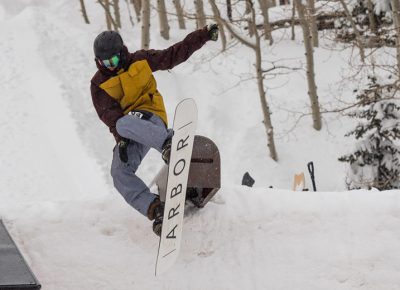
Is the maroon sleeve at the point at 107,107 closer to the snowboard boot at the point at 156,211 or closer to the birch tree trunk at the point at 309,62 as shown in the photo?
the snowboard boot at the point at 156,211

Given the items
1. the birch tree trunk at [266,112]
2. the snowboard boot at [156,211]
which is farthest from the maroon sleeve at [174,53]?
the birch tree trunk at [266,112]

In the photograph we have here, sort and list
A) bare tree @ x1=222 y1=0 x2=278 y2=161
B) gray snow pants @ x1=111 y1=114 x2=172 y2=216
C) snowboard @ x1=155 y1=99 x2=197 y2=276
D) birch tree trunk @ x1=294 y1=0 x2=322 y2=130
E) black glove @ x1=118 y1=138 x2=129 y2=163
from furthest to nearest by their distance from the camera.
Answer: birch tree trunk @ x1=294 y1=0 x2=322 y2=130, bare tree @ x1=222 y1=0 x2=278 y2=161, black glove @ x1=118 y1=138 x2=129 y2=163, gray snow pants @ x1=111 y1=114 x2=172 y2=216, snowboard @ x1=155 y1=99 x2=197 y2=276

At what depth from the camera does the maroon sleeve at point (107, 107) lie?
4867mm

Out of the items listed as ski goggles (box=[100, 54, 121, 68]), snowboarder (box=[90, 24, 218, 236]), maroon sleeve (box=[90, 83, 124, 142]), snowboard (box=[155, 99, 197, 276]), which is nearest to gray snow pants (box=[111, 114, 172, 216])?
snowboarder (box=[90, 24, 218, 236])

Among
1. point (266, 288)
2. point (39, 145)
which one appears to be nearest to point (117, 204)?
point (266, 288)

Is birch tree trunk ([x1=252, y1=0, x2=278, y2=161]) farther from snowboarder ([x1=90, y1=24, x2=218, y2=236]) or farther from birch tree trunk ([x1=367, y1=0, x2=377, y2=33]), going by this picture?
snowboarder ([x1=90, y1=24, x2=218, y2=236])

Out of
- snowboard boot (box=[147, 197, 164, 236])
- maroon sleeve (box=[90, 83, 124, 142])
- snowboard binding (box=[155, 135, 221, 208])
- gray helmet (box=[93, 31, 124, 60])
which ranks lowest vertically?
snowboard boot (box=[147, 197, 164, 236])

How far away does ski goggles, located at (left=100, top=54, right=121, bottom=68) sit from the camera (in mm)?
4785

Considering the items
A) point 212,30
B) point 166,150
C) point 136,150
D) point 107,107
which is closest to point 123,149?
point 136,150

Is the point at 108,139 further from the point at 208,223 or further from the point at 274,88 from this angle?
the point at 208,223

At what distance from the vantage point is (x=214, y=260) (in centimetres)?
467

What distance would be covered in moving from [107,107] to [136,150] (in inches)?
16.4

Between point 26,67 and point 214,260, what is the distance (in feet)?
49.0

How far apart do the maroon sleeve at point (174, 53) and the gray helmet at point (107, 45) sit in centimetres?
23
